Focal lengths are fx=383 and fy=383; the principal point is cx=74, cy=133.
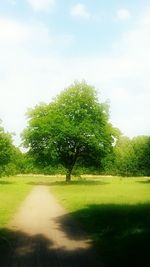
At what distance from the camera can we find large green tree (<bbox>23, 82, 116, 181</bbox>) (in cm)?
5594

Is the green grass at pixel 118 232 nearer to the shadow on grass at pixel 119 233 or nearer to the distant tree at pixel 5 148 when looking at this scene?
the shadow on grass at pixel 119 233

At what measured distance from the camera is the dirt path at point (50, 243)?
35.7ft

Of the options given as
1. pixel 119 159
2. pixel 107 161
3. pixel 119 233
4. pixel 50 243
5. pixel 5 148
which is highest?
pixel 119 159

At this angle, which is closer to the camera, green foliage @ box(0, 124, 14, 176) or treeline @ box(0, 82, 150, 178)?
treeline @ box(0, 82, 150, 178)

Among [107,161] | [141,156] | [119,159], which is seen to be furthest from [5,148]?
[119,159]

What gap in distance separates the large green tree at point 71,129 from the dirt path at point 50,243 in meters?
34.9

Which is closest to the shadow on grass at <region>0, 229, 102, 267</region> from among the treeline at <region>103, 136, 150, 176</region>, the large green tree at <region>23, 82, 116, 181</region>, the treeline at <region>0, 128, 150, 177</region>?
the large green tree at <region>23, 82, 116, 181</region>

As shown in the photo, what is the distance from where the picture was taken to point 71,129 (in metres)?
55.4

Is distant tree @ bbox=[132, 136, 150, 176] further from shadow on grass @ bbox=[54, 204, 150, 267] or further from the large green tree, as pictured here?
shadow on grass @ bbox=[54, 204, 150, 267]

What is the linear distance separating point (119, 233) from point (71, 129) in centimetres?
4015

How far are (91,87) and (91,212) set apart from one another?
40.8m

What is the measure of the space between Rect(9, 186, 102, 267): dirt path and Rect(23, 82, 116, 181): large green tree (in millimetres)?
34880

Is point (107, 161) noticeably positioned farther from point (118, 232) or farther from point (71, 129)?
point (118, 232)

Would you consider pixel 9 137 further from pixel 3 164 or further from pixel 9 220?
pixel 9 220
